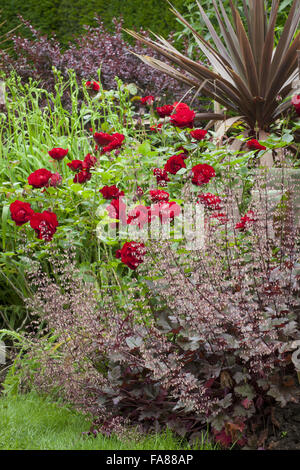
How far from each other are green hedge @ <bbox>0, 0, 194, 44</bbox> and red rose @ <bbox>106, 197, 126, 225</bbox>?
5.47 m

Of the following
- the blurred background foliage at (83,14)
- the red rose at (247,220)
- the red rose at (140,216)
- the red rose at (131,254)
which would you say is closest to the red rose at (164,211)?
the red rose at (140,216)

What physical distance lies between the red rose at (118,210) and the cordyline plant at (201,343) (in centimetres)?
28

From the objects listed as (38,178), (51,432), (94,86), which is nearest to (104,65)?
(94,86)

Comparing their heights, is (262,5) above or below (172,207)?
above

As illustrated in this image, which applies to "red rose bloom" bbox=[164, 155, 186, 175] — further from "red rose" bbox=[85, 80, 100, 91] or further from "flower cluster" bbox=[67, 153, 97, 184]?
"red rose" bbox=[85, 80, 100, 91]

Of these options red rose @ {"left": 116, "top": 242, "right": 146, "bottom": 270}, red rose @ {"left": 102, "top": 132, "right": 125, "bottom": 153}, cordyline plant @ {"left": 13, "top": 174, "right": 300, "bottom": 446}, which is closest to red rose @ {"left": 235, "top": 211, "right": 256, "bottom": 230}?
cordyline plant @ {"left": 13, "top": 174, "right": 300, "bottom": 446}

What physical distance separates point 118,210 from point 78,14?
251 inches

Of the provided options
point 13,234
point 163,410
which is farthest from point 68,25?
point 163,410

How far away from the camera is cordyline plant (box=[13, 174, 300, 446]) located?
6.38 ft

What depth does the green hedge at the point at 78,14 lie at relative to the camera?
769cm

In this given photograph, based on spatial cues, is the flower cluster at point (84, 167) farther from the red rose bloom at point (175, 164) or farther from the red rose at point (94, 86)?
the red rose at point (94, 86)

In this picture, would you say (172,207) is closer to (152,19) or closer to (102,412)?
(102,412)
